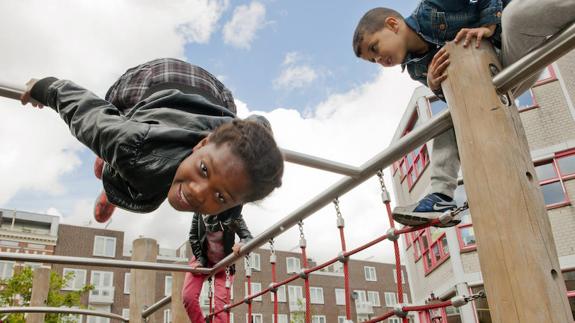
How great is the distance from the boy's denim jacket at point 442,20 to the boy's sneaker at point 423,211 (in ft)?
2.08

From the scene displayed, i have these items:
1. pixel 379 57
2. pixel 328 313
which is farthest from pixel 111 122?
pixel 328 313

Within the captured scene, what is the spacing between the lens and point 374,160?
6.56 feet

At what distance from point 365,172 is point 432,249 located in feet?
39.0

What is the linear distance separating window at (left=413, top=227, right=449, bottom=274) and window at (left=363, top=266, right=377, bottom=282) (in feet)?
74.5

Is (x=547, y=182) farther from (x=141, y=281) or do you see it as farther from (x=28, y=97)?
(x=28, y=97)

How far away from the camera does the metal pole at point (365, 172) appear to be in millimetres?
1686

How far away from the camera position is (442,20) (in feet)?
6.66

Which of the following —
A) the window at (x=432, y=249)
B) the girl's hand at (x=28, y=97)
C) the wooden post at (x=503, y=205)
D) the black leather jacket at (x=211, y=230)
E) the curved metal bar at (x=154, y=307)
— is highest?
the window at (x=432, y=249)

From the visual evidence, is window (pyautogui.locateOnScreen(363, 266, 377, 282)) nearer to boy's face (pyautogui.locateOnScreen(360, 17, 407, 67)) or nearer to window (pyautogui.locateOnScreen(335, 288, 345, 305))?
window (pyautogui.locateOnScreen(335, 288, 345, 305))

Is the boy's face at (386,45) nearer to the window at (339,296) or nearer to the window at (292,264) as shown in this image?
the window at (292,264)

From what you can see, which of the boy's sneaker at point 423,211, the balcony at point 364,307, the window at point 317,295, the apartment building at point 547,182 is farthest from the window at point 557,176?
the balcony at point 364,307

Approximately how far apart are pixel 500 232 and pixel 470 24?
3.20 ft

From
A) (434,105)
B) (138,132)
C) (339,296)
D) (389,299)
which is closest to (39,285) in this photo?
(138,132)

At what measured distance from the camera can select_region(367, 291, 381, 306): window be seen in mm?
35875
